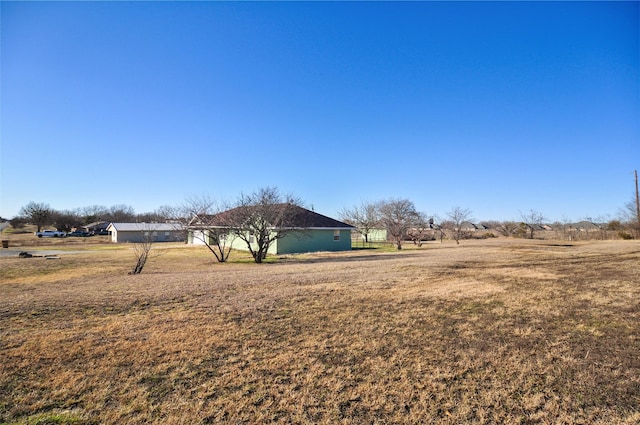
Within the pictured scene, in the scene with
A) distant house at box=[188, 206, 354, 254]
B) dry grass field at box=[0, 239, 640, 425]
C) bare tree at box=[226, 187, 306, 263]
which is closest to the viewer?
dry grass field at box=[0, 239, 640, 425]

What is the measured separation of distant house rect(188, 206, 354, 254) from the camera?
80.6ft

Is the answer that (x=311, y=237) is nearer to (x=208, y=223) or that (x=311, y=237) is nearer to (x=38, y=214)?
(x=208, y=223)

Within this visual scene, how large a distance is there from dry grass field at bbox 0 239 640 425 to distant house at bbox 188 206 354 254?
616 inches

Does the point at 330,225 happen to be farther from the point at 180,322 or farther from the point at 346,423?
the point at 346,423

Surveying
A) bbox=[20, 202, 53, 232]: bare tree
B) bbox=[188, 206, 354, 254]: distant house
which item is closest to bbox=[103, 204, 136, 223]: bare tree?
bbox=[20, 202, 53, 232]: bare tree

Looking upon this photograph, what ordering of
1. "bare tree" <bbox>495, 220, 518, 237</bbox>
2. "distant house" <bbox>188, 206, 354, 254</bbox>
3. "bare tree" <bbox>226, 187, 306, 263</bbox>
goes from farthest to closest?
"bare tree" <bbox>495, 220, 518, 237</bbox> < "distant house" <bbox>188, 206, 354, 254</bbox> < "bare tree" <bbox>226, 187, 306, 263</bbox>

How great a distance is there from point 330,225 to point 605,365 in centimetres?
2368

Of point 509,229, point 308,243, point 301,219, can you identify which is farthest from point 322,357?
point 509,229

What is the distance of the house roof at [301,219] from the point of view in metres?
19.3

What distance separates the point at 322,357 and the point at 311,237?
21.9m

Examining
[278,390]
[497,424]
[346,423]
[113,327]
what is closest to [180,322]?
[113,327]

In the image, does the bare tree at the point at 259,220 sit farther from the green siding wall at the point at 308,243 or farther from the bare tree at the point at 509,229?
the bare tree at the point at 509,229

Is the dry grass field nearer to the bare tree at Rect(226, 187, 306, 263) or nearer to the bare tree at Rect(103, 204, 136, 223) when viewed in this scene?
the bare tree at Rect(226, 187, 306, 263)

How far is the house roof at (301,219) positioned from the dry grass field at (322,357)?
36.0ft
